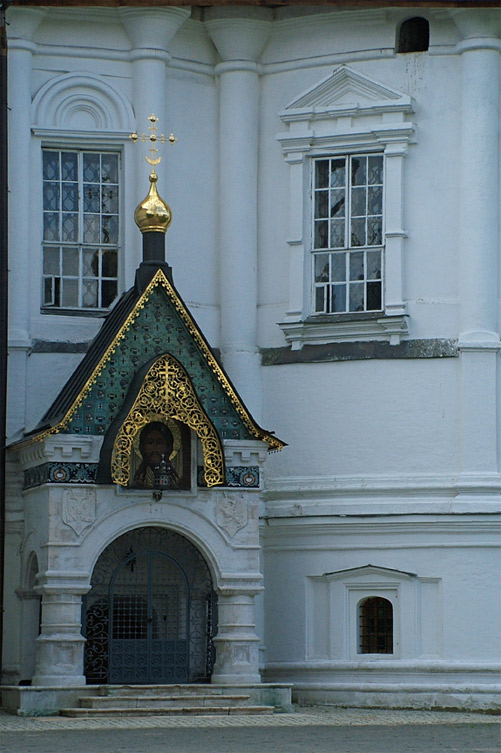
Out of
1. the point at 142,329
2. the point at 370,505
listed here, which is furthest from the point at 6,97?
the point at 370,505

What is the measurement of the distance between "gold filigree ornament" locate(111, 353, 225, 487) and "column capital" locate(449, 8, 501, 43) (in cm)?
535

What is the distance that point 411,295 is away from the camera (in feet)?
75.2

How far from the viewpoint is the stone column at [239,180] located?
925 inches

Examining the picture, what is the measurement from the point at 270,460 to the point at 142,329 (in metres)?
2.69

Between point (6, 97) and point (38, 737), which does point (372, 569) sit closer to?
point (38, 737)

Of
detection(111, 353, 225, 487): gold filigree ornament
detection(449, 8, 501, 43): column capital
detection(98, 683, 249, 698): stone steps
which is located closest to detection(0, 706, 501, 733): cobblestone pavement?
detection(98, 683, 249, 698): stone steps

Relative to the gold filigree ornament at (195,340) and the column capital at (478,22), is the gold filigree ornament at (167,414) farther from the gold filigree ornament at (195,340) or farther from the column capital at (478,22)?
the column capital at (478,22)

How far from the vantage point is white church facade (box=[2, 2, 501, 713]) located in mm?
21547

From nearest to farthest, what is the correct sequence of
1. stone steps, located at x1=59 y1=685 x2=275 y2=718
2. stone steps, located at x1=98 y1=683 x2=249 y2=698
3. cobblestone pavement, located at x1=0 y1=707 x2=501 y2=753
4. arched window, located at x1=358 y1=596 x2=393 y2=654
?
cobblestone pavement, located at x1=0 y1=707 x2=501 y2=753 → stone steps, located at x1=59 y1=685 x2=275 y2=718 → stone steps, located at x1=98 y1=683 x2=249 y2=698 → arched window, located at x1=358 y1=596 x2=393 y2=654

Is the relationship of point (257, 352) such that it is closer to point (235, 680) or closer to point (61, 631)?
point (235, 680)

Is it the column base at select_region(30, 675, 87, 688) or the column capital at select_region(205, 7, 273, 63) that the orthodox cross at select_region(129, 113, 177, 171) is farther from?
the column base at select_region(30, 675, 87, 688)

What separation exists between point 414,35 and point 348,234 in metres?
2.55

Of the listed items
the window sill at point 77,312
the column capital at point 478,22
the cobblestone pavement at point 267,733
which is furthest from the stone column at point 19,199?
the column capital at point 478,22

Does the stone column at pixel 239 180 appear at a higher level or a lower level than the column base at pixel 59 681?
higher
